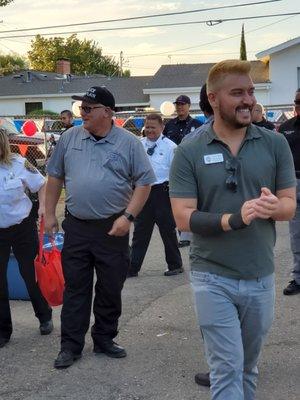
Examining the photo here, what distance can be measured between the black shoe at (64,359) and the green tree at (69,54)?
65.4 meters

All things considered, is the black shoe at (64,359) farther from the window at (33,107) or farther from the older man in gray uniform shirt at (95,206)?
the window at (33,107)

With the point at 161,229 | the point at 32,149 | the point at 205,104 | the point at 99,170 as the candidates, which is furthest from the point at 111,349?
the point at 32,149

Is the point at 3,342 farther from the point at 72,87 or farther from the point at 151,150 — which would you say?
the point at 72,87

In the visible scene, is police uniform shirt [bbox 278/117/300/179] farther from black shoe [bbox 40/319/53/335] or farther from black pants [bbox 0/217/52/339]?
black shoe [bbox 40/319/53/335]

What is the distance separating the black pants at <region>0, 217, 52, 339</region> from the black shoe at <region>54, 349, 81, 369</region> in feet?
2.26

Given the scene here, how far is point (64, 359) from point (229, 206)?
216cm

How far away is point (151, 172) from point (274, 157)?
66.4 inches

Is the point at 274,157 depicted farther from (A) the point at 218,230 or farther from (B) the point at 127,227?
(B) the point at 127,227

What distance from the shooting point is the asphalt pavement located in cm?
402

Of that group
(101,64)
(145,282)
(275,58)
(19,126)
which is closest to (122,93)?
(275,58)

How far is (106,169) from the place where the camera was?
4.30 metres

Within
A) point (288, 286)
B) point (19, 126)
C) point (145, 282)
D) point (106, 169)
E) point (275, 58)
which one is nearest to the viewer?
point (106, 169)

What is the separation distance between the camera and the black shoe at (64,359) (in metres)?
4.38

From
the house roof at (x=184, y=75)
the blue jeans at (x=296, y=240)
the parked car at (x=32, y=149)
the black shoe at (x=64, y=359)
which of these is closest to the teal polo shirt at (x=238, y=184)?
the black shoe at (x=64, y=359)
